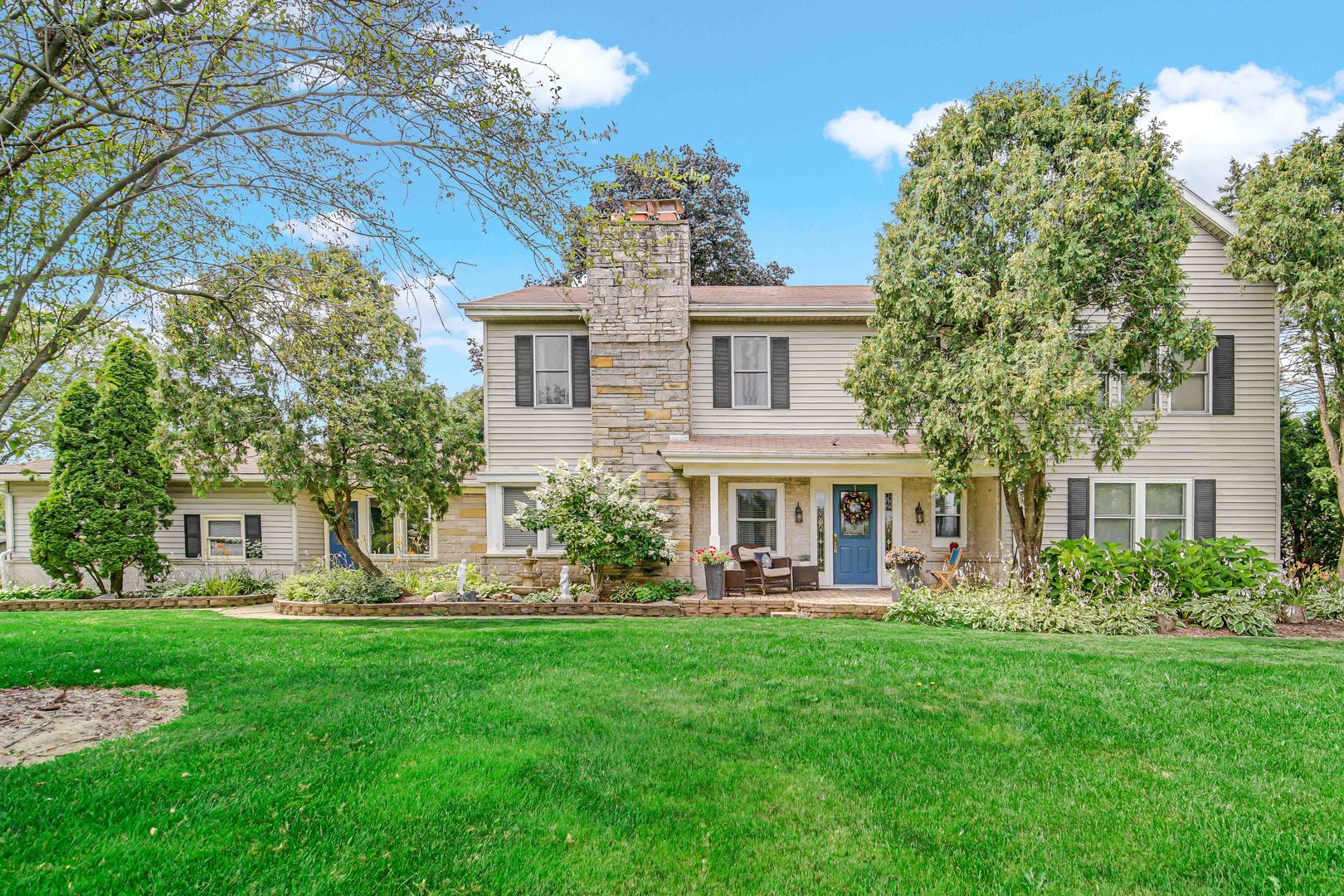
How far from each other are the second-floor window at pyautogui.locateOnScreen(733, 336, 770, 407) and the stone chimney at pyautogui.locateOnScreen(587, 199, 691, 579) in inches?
39.8

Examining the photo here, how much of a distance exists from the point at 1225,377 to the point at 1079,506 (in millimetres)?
3468

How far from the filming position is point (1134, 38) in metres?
10.6

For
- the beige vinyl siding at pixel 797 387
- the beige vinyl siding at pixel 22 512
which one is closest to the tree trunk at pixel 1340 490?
the beige vinyl siding at pixel 797 387

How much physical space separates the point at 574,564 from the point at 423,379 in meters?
4.78

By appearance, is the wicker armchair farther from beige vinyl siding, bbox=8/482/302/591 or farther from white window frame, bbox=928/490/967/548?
beige vinyl siding, bbox=8/482/302/591

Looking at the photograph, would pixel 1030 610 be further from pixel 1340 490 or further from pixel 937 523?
pixel 1340 490

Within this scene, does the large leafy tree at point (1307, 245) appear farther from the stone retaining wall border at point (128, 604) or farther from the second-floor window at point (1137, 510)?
the stone retaining wall border at point (128, 604)

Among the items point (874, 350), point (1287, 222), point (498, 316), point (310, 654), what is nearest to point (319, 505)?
point (498, 316)

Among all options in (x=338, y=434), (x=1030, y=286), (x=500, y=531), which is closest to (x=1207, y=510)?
(x=1030, y=286)

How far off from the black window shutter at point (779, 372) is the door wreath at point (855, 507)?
213 centimetres

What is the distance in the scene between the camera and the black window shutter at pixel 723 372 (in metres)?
13.8

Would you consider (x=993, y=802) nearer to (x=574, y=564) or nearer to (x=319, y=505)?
(x=574, y=564)

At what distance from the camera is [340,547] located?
17266 millimetres

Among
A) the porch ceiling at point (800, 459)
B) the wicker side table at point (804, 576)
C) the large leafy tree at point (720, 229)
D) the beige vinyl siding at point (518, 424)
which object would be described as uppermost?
the large leafy tree at point (720, 229)
